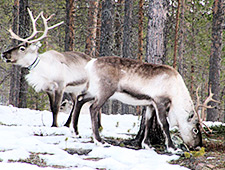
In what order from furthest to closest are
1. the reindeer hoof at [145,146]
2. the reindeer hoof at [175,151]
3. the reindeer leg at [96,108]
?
the reindeer hoof at [145,146], the reindeer leg at [96,108], the reindeer hoof at [175,151]

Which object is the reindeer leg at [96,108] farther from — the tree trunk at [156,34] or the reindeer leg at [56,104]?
the reindeer leg at [56,104]

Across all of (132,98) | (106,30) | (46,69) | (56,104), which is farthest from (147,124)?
(106,30)

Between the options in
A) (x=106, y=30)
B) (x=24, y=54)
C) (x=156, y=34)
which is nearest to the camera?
(x=156, y=34)

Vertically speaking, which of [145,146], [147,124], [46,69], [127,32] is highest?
[127,32]

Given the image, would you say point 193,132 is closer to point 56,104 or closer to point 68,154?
point 68,154

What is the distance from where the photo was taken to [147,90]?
5.35 meters

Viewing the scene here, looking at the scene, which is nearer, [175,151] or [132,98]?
[175,151]

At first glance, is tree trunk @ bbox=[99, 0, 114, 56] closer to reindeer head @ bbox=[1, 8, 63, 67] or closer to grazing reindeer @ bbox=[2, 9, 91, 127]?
grazing reindeer @ bbox=[2, 9, 91, 127]

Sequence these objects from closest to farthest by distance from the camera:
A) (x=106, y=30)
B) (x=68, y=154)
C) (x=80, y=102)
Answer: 1. (x=68, y=154)
2. (x=80, y=102)
3. (x=106, y=30)

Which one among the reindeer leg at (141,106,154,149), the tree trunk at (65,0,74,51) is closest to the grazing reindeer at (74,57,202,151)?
the reindeer leg at (141,106,154,149)

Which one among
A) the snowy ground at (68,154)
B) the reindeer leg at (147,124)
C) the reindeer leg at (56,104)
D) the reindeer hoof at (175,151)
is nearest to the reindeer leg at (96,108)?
the snowy ground at (68,154)

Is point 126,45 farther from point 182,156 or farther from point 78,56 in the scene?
point 182,156

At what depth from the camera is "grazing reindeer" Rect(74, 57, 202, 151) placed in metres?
5.29

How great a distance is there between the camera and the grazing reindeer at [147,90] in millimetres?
5289
